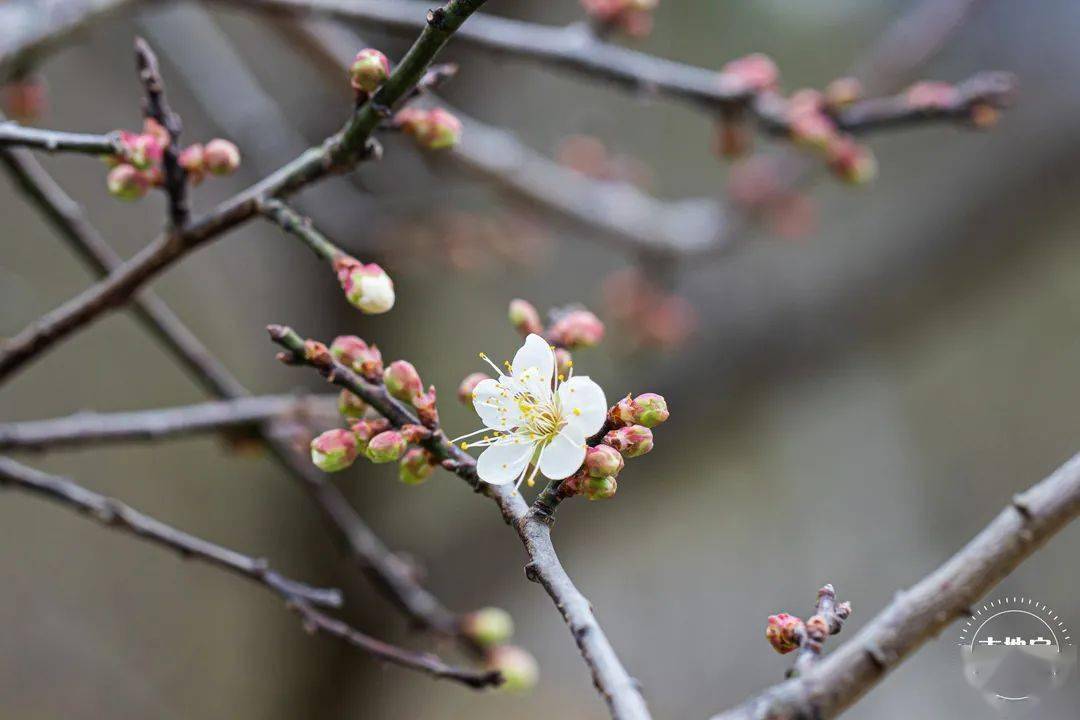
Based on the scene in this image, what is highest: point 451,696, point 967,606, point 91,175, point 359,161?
point 91,175

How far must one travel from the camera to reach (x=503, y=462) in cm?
41

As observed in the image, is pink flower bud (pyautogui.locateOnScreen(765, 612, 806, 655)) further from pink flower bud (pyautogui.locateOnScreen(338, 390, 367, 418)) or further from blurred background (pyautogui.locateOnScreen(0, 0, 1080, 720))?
blurred background (pyautogui.locateOnScreen(0, 0, 1080, 720))

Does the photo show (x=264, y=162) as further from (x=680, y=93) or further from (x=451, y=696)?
(x=451, y=696)

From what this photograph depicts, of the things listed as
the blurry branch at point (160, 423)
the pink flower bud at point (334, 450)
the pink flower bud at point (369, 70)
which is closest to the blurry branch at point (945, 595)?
the pink flower bud at point (334, 450)

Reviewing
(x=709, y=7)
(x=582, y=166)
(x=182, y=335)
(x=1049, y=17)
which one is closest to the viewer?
(x=182, y=335)

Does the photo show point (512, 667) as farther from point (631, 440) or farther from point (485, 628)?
point (631, 440)

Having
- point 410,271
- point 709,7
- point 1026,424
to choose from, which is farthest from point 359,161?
point 709,7

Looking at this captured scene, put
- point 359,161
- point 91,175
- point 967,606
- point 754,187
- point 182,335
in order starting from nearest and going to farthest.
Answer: point 967,606
point 359,161
point 182,335
point 754,187
point 91,175

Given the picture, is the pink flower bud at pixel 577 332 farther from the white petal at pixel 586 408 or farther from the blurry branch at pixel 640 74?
the blurry branch at pixel 640 74

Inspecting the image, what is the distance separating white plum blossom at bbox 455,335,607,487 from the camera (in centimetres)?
40

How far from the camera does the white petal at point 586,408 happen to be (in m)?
0.40

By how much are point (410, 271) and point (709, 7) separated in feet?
3.66

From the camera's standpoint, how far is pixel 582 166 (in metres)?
1.61

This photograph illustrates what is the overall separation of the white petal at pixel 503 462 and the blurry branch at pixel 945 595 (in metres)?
0.14
